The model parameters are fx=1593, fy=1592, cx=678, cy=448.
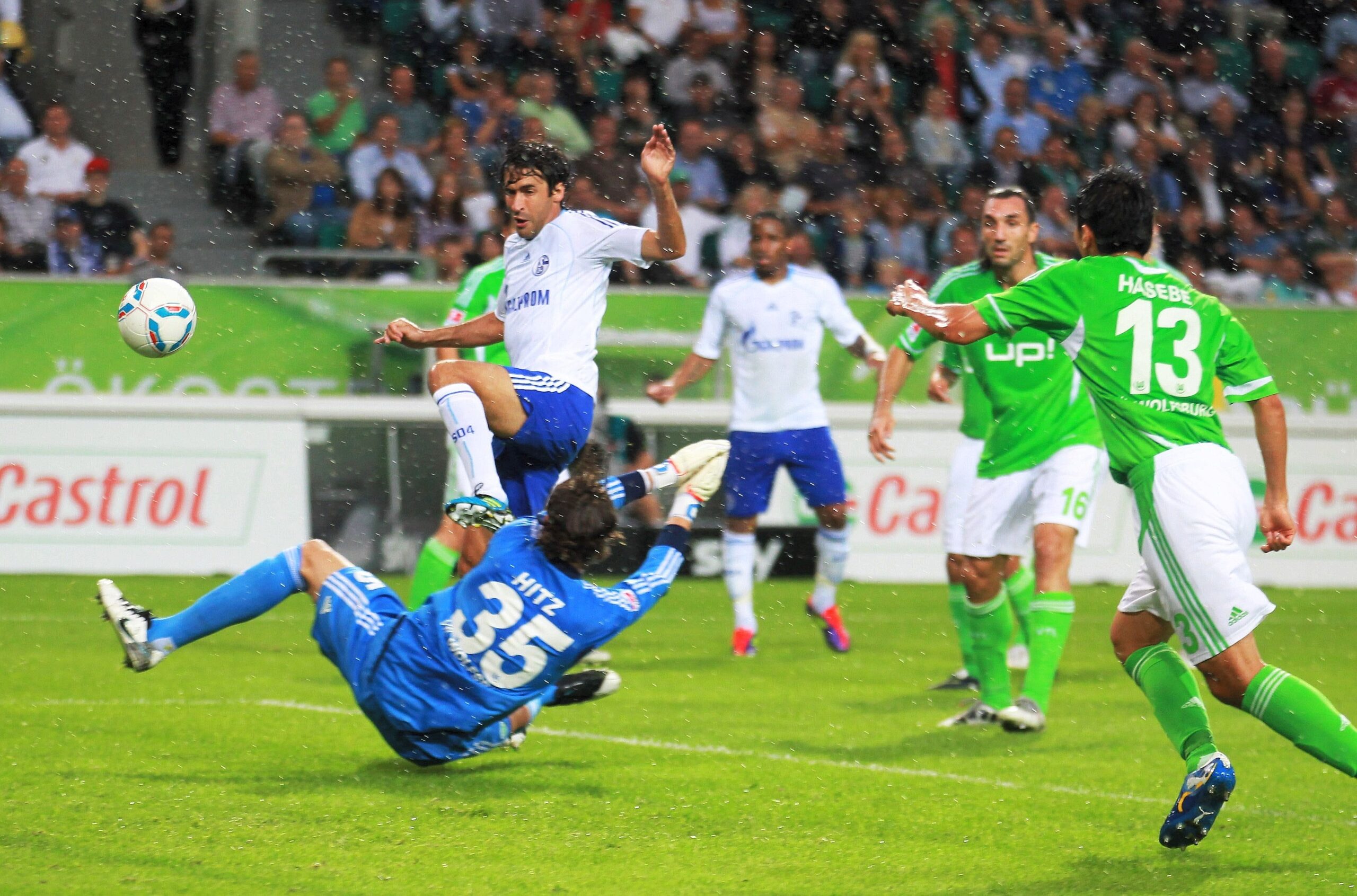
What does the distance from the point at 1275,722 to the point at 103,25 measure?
15.2m

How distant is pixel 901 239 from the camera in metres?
15.5

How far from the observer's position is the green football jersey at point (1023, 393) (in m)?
7.49

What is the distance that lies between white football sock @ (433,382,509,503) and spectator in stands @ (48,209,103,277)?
8116 millimetres

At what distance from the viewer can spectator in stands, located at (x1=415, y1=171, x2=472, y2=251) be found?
14.4 meters

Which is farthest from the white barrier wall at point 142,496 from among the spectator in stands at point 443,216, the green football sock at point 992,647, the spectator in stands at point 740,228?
the green football sock at point 992,647

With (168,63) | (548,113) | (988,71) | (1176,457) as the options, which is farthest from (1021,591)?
(168,63)

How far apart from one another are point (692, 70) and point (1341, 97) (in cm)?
791

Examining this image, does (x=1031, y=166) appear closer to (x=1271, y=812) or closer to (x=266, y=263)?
(x=266, y=263)

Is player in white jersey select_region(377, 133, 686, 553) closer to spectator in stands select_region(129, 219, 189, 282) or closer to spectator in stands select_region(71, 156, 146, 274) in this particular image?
spectator in stands select_region(129, 219, 189, 282)

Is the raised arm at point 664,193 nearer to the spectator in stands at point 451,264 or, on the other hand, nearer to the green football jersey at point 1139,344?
the green football jersey at point 1139,344

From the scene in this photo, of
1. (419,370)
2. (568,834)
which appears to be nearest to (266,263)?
(419,370)

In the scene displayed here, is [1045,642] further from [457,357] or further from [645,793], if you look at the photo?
[457,357]

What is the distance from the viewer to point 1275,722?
4734 millimetres

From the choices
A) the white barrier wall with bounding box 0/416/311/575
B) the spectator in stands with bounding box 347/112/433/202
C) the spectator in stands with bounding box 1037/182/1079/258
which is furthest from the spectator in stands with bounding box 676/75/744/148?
the white barrier wall with bounding box 0/416/311/575
